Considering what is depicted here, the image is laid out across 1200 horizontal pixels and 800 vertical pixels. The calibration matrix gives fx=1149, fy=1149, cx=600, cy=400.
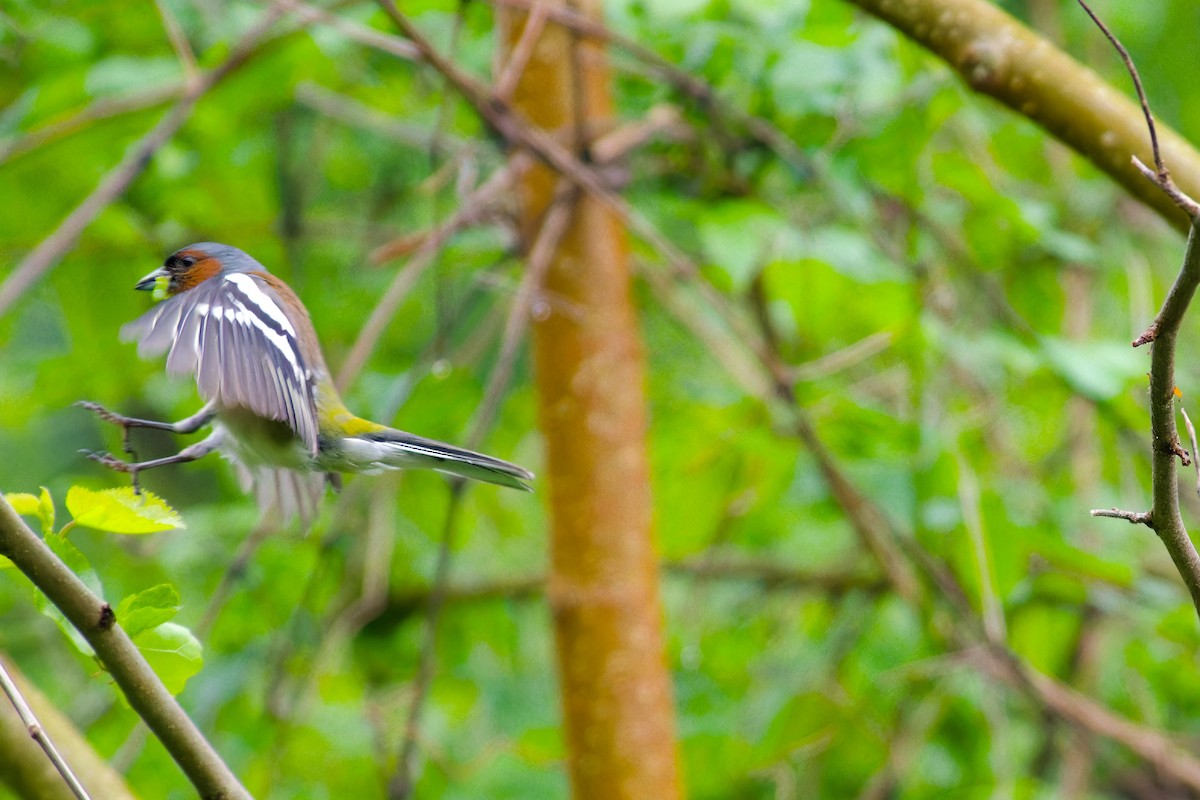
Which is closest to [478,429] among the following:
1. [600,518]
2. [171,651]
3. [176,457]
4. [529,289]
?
[529,289]

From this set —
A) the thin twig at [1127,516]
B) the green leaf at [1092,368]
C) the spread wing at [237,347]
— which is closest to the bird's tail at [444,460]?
the spread wing at [237,347]

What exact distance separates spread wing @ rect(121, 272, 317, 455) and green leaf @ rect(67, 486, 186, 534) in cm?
10

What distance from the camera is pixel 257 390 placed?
963 millimetres

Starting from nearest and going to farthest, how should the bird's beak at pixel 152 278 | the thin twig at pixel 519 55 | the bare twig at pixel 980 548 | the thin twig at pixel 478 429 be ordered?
the bird's beak at pixel 152 278
the thin twig at pixel 478 429
the thin twig at pixel 519 55
the bare twig at pixel 980 548

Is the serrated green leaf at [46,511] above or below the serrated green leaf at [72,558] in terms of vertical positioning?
above

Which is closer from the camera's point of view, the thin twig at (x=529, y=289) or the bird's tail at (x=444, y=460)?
the bird's tail at (x=444, y=460)

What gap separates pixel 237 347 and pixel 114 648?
0.92ft

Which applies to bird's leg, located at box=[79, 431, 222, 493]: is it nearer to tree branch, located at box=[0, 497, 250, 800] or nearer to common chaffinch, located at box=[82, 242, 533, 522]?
common chaffinch, located at box=[82, 242, 533, 522]

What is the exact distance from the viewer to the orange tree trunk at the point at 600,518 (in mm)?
1975

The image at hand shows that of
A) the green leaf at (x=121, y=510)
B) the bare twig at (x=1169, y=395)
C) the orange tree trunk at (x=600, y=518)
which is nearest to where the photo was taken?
the bare twig at (x=1169, y=395)

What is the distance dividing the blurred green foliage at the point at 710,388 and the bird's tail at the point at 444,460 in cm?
63

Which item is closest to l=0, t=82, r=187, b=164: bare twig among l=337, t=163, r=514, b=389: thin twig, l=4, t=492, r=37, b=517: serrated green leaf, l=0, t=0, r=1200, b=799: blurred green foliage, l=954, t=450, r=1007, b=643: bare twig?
l=0, t=0, r=1200, b=799: blurred green foliage

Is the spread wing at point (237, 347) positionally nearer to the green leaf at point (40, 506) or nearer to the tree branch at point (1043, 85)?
the green leaf at point (40, 506)

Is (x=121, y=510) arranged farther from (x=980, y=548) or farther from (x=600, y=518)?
(x=980, y=548)
